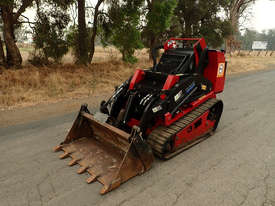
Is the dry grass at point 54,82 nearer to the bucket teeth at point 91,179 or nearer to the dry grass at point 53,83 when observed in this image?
the dry grass at point 53,83

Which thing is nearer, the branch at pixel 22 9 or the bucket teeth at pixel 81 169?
the bucket teeth at pixel 81 169

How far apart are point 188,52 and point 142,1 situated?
879 centimetres

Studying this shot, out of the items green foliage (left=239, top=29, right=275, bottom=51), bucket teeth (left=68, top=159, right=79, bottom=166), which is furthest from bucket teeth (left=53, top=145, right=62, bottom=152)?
green foliage (left=239, top=29, right=275, bottom=51)

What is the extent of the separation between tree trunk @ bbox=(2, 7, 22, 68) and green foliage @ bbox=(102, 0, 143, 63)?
4.82m

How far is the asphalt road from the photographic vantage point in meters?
2.82

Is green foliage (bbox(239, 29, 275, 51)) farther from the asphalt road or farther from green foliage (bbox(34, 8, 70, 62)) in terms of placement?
the asphalt road

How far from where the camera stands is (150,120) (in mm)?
3977

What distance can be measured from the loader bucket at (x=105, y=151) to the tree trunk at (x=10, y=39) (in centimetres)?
790

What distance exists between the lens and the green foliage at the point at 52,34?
1051 centimetres

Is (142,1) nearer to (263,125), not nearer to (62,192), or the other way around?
(263,125)

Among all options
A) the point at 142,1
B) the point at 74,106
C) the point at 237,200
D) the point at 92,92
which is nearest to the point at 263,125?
the point at 237,200

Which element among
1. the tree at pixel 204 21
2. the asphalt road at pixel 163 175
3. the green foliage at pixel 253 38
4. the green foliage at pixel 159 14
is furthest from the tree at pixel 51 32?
the green foliage at pixel 253 38

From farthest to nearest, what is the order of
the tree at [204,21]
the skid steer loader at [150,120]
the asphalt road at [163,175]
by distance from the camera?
the tree at [204,21], the skid steer loader at [150,120], the asphalt road at [163,175]

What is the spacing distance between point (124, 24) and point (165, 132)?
32.7 ft
